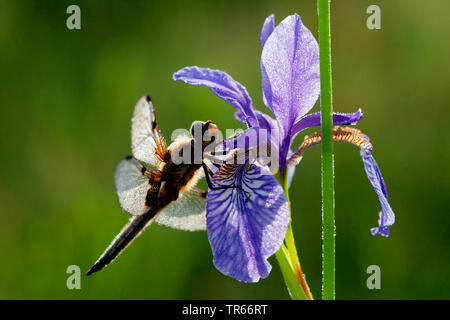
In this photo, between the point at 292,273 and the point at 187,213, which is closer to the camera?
the point at 292,273

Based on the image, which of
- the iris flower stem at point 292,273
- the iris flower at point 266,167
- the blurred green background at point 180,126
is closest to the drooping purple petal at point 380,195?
the iris flower at point 266,167

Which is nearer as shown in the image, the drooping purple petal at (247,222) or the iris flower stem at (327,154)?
the iris flower stem at (327,154)

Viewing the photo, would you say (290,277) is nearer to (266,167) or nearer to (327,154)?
(266,167)

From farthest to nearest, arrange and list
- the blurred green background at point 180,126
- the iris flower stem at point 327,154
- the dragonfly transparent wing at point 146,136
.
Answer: the blurred green background at point 180,126, the dragonfly transparent wing at point 146,136, the iris flower stem at point 327,154

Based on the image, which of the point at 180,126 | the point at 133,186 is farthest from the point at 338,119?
the point at 180,126

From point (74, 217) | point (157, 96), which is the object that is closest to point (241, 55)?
point (157, 96)

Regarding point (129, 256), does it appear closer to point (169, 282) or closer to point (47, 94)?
point (169, 282)

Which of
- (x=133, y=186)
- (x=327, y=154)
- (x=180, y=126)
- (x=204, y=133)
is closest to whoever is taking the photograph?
(x=327, y=154)

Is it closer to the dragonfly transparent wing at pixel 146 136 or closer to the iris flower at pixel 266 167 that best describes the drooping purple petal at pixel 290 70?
the iris flower at pixel 266 167
